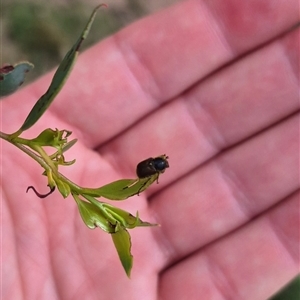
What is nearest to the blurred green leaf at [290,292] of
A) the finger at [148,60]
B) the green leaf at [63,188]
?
the finger at [148,60]

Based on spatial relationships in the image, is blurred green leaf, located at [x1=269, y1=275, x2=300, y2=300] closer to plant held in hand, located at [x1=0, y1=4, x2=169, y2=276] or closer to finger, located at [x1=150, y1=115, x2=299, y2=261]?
finger, located at [x1=150, y1=115, x2=299, y2=261]

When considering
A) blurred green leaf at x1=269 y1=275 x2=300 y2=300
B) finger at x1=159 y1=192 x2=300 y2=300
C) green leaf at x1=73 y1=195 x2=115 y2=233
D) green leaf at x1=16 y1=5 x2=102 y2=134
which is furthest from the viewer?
blurred green leaf at x1=269 y1=275 x2=300 y2=300

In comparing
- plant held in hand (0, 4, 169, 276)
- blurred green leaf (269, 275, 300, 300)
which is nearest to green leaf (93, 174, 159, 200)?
plant held in hand (0, 4, 169, 276)

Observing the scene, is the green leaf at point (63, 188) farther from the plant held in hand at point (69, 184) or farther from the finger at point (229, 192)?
the finger at point (229, 192)

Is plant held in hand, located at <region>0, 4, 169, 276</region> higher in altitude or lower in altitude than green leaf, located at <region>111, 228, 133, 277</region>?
higher

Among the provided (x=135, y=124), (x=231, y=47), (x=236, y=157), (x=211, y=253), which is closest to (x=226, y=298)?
(x=211, y=253)

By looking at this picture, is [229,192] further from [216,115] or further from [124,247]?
[124,247]

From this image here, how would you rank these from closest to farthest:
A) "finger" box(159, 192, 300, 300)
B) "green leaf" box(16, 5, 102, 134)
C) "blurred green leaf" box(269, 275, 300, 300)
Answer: "green leaf" box(16, 5, 102, 134) → "finger" box(159, 192, 300, 300) → "blurred green leaf" box(269, 275, 300, 300)

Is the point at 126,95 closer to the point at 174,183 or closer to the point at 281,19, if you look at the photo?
the point at 174,183
